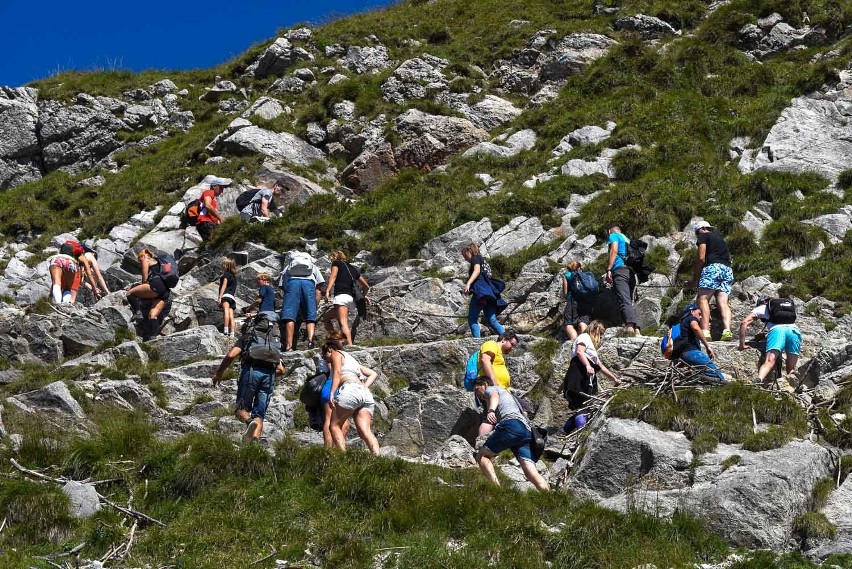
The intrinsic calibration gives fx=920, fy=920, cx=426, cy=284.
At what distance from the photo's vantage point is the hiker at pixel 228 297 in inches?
773

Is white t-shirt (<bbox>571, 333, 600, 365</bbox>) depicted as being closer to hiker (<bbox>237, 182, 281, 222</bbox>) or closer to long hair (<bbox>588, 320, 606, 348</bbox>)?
long hair (<bbox>588, 320, 606, 348</bbox>)

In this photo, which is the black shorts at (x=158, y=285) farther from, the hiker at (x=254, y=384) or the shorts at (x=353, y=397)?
the shorts at (x=353, y=397)

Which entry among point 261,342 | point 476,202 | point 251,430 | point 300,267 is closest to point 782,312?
point 261,342

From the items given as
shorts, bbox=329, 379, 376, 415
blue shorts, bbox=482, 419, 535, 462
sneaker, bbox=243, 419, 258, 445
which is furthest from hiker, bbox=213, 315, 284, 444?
blue shorts, bbox=482, 419, 535, 462

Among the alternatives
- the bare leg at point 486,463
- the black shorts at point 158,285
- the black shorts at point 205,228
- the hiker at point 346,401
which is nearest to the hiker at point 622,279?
the bare leg at point 486,463

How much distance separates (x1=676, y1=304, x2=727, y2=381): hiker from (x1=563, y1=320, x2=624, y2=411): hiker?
1.07 m

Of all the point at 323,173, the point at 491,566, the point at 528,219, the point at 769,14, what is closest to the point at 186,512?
the point at 491,566

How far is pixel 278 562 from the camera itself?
30.3ft

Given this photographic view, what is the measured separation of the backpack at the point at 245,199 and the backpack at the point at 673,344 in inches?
573

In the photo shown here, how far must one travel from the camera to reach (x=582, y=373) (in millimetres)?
14023

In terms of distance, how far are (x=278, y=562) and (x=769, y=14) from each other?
29986mm

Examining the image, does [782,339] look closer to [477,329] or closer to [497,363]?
[497,363]

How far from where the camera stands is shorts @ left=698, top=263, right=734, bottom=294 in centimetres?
1647

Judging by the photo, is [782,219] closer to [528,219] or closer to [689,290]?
[689,290]
